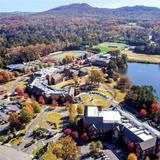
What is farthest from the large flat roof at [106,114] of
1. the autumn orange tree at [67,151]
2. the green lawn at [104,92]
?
the green lawn at [104,92]

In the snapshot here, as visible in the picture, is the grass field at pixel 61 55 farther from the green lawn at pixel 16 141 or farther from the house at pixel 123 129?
the green lawn at pixel 16 141

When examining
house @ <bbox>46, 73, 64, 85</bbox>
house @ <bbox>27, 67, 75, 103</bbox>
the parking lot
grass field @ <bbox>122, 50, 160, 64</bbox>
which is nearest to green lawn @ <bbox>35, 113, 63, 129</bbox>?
the parking lot

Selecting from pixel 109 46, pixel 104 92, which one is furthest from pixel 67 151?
pixel 109 46

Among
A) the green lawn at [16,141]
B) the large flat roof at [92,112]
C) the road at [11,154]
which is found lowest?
the green lawn at [16,141]

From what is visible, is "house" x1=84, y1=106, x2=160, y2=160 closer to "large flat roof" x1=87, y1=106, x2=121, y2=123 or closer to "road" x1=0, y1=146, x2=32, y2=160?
"large flat roof" x1=87, y1=106, x2=121, y2=123

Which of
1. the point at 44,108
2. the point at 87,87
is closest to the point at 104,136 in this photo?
the point at 44,108

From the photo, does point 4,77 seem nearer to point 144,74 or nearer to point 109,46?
point 144,74

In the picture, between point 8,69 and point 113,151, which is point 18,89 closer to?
point 8,69
